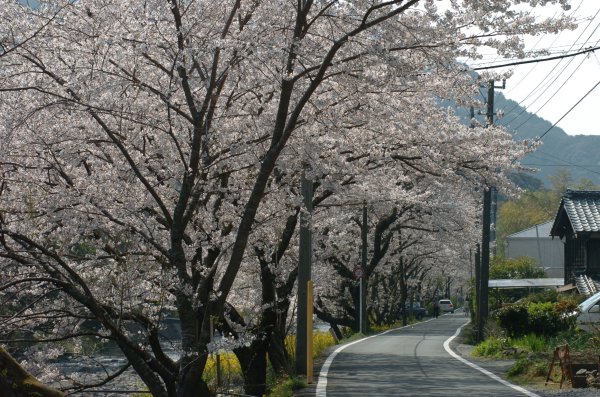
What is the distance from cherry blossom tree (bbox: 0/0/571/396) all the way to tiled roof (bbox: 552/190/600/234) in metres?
25.1

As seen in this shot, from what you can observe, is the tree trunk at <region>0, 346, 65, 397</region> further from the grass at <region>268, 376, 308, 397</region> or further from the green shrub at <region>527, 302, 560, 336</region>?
the green shrub at <region>527, 302, 560, 336</region>

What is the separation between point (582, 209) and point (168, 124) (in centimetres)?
3066

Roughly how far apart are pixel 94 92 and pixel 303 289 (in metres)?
7.51

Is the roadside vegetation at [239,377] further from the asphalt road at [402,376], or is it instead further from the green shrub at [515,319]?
the green shrub at [515,319]

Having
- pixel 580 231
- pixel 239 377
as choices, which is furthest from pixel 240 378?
pixel 580 231

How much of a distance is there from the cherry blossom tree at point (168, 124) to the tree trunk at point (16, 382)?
0.85 feet

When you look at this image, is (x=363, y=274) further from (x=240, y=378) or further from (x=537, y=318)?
(x=240, y=378)

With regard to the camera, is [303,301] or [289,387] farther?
[303,301]

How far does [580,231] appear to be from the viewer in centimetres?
3575

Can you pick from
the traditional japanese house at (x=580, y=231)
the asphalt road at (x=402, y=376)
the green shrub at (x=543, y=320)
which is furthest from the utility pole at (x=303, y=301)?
the traditional japanese house at (x=580, y=231)

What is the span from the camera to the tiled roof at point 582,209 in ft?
119

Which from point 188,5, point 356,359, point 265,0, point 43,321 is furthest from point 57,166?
point 356,359

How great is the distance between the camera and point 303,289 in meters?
16.1

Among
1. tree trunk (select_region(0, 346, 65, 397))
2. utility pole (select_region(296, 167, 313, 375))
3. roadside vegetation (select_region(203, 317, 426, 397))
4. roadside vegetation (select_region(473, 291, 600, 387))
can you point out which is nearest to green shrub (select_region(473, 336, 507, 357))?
roadside vegetation (select_region(473, 291, 600, 387))
